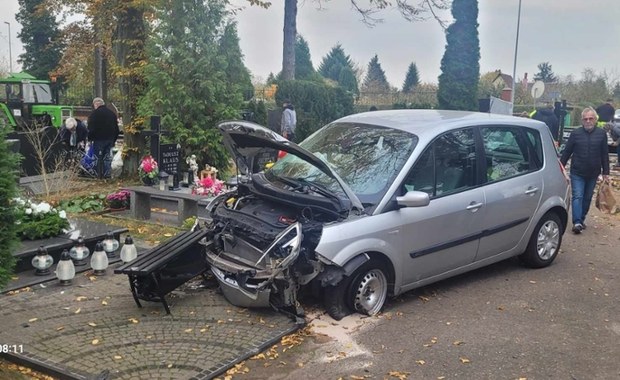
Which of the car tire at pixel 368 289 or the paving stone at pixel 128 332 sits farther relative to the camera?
the car tire at pixel 368 289

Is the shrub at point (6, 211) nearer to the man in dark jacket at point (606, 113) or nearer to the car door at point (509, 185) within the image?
the car door at point (509, 185)

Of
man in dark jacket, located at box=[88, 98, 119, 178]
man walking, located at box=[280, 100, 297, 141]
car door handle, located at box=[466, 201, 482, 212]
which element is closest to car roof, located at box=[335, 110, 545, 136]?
car door handle, located at box=[466, 201, 482, 212]

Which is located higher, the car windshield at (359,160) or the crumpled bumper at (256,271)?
the car windshield at (359,160)

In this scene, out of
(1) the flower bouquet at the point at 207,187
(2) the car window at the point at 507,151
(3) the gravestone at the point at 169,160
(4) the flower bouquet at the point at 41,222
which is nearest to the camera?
(2) the car window at the point at 507,151

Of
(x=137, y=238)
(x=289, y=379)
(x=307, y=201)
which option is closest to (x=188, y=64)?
(x=137, y=238)

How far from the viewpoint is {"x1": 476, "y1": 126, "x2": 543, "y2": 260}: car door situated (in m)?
5.99

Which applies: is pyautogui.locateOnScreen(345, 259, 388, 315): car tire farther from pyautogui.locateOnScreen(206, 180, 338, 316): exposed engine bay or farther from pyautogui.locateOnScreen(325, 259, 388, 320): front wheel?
pyautogui.locateOnScreen(206, 180, 338, 316): exposed engine bay

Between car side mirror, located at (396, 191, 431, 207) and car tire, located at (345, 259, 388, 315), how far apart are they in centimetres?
57

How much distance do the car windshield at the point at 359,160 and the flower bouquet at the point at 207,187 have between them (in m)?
2.79

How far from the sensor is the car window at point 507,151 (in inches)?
240

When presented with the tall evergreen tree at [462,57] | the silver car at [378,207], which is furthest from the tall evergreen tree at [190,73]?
the tall evergreen tree at [462,57]

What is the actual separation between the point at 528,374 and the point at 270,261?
2113mm

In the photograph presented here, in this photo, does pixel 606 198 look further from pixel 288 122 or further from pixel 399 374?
pixel 288 122

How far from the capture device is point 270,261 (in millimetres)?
4812
